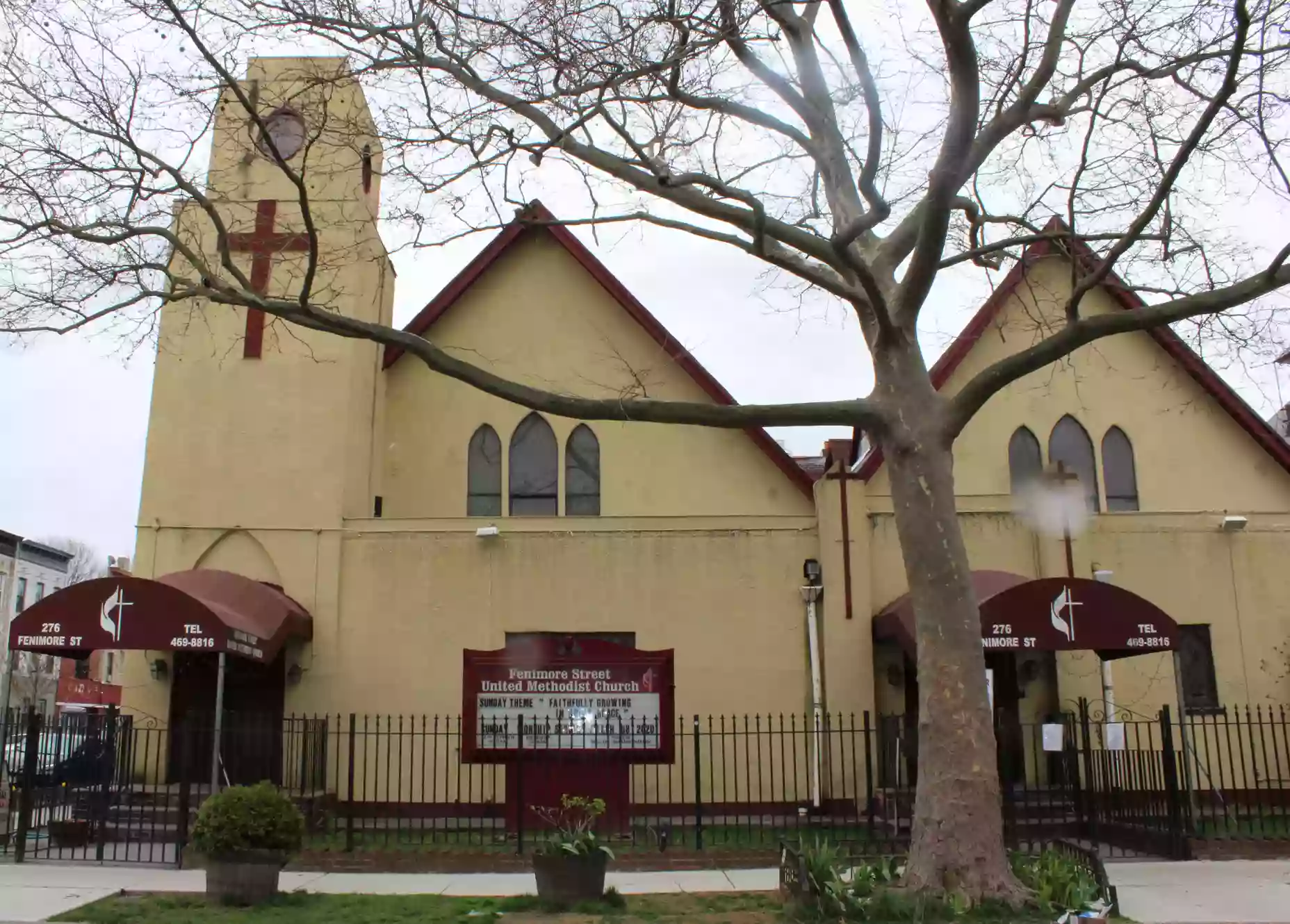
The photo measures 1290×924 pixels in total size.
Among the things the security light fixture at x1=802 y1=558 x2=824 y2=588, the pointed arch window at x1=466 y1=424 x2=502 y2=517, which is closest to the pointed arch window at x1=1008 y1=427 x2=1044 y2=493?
the security light fixture at x1=802 y1=558 x2=824 y2=588

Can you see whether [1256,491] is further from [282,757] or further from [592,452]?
[282,757]

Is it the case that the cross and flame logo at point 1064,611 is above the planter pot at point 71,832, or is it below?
above

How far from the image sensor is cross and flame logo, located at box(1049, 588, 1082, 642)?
15.0 m

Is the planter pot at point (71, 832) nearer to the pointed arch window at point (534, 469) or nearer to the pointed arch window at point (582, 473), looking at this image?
the pointed arch window at point (534, 469)

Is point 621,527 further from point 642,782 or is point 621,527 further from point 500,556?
point 642,782

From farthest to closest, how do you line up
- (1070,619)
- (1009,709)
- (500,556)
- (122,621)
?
1. (500,556)
2. (1009,709)
3. (1070,619)
4. (122,621)

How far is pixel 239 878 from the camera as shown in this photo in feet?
34.9

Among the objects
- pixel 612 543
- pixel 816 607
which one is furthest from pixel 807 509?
pixel 612 543

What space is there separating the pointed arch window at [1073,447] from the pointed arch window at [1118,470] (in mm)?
223

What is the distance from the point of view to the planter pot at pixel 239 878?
10.6 m

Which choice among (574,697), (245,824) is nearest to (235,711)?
(574,697)

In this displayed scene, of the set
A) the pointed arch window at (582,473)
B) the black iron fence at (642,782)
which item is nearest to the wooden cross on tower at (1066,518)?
the black iron fence at (642,782)

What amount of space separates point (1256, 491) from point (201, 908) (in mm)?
17883

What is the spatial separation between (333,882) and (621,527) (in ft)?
25.7
